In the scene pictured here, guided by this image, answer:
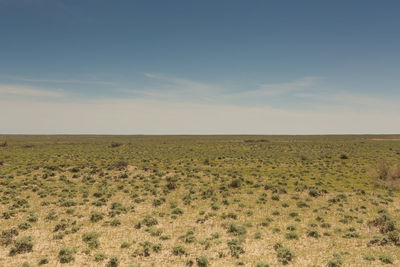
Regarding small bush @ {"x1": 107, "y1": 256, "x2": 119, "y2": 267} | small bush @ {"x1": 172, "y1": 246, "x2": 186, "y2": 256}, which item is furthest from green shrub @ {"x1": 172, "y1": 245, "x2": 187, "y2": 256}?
small bush @ {"x1": 107, "y1": 256, "x2": 119, "y2": 267}

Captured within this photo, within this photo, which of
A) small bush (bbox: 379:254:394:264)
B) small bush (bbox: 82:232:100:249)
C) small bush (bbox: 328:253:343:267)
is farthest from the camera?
small bush (bbox: 82:232:100:249)

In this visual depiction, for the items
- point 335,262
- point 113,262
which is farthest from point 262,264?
point 113,262

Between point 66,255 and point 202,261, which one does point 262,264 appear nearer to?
point 202,261

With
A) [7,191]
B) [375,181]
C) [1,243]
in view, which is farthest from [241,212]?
[7,191]

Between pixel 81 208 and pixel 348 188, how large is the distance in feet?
86.7

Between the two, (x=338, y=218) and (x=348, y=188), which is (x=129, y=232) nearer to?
(x=338, y=218)

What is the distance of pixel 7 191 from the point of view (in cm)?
2314

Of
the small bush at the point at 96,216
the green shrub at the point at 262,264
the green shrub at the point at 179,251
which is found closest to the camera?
the green shrub at the point at 262,264

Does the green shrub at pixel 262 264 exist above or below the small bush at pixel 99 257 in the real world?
above

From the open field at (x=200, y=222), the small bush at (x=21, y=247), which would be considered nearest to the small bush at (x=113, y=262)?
the open field at (x=200, y=222)

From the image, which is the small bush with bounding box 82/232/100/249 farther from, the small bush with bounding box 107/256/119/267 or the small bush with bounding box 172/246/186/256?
the small bush with bounding box 172/246/186/256

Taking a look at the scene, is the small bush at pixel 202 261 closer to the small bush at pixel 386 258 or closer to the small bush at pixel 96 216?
the small bush at pixel 386 258

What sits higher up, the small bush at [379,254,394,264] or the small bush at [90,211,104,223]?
the small bush at [379,254,394,264]

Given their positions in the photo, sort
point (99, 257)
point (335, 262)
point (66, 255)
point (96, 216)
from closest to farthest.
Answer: point (335, 262), point (99, 257), point (66, 255), point (96, 216)
